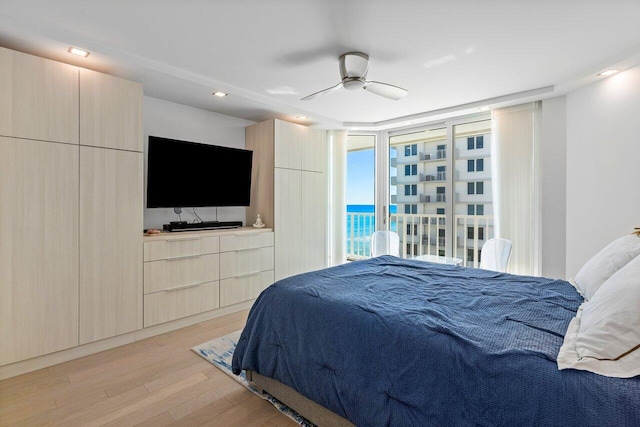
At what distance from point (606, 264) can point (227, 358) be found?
2662 millimetres

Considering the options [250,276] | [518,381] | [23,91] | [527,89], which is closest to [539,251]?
[527,89]

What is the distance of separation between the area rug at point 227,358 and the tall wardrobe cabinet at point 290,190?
134 centimetres

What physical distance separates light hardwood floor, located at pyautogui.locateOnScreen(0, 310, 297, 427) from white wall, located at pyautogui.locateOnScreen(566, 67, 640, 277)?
3178 millimetres

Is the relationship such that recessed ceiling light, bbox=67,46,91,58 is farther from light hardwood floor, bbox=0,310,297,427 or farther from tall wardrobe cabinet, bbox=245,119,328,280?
light hardwood floor, bbox=0,310,297,427

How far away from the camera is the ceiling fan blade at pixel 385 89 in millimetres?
2782

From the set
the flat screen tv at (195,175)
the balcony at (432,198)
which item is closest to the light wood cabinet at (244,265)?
the flat screen tv at (195,175)

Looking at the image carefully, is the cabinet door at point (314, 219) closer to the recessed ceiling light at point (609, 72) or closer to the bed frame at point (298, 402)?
the bed frame at point (298, 402)

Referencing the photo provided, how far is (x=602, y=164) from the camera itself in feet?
9.79

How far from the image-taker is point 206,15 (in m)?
2.10

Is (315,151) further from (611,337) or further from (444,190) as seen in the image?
(611,337)

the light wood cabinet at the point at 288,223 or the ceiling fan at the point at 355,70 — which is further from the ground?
the ceiling fan at the point at 355,70

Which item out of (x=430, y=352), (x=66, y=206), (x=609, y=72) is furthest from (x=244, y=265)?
(x=609, y=72)

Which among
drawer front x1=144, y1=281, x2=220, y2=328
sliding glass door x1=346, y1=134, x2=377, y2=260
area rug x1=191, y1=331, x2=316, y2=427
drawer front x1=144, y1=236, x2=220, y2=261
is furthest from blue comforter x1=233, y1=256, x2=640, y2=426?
sliding glass door x1=346, y1=134, x2=377, y2=260

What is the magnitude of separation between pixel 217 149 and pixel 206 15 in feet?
5.84
